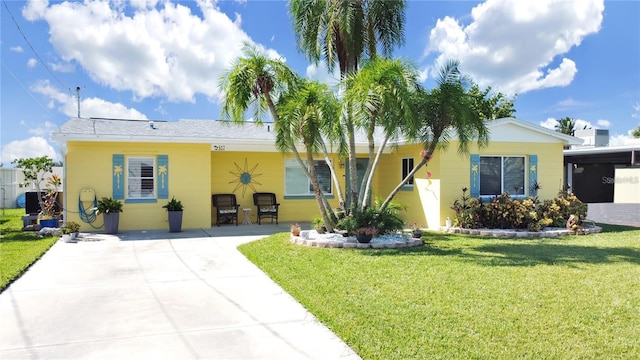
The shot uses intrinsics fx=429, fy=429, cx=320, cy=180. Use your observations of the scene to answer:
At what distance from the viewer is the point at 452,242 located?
980 cm

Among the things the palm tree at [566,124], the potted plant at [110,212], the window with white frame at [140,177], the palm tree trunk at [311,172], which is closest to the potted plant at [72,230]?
the potted plant at [110,212]

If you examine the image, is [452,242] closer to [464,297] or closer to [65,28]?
[464,297]

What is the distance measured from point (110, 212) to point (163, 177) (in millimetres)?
1682

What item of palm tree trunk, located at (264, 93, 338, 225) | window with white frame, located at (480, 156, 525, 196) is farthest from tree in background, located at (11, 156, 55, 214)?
window with white frame, located at (480, 156, 525, 196)

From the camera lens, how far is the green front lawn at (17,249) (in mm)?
6720

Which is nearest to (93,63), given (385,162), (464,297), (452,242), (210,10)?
(210,10)

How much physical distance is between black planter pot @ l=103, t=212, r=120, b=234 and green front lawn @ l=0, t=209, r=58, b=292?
3.94 feet

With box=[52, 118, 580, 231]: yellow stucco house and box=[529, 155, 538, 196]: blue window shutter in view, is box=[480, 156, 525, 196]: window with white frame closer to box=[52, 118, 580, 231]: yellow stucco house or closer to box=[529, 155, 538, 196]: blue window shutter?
box=[52, 118, 580, 231]: yellow stucco house

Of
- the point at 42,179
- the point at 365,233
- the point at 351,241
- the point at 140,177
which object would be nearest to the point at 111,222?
the point at 140,177

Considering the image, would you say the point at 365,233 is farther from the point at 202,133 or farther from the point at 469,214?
the point at 202,133

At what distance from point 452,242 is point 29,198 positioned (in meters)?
12.6

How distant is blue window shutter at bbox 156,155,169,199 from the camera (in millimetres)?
12297

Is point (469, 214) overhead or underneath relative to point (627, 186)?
underneath

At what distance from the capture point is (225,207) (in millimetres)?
13828
